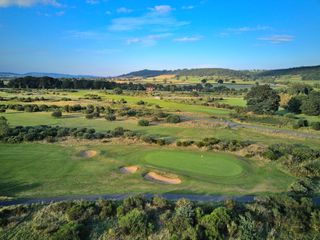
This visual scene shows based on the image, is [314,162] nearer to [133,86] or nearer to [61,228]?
[61,228]

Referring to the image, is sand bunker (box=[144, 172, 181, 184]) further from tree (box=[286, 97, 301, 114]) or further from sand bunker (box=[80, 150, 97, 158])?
tree (box=[286, 97, 301, 114])

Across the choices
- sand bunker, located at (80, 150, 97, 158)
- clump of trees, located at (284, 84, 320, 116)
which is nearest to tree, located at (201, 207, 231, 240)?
sand bunker, located at (80, 150, 97, 158)

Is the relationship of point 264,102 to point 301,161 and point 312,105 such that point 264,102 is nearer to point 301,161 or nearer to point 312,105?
point 312,105

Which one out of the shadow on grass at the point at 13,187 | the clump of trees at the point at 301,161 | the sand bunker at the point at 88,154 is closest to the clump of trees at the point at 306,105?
the clump of trees at the point at 301,161

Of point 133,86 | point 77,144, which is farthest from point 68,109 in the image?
point 133,86

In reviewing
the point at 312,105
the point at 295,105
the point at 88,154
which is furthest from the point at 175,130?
the point at 295,105
